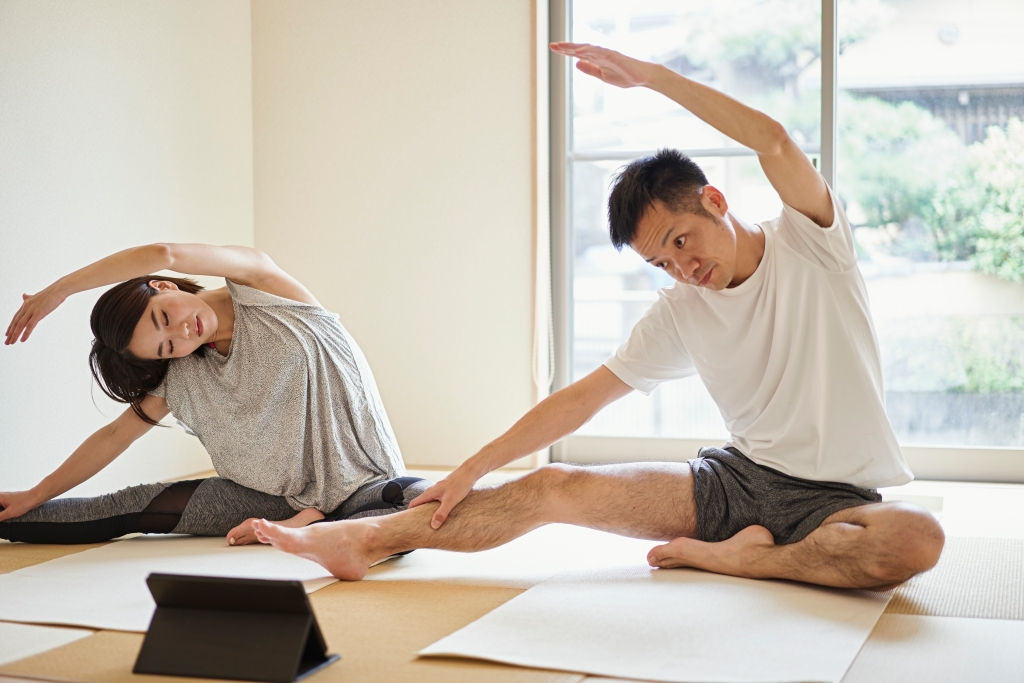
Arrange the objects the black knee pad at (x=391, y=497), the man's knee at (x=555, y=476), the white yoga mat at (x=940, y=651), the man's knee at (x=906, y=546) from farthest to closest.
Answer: the black knee pad at (x=391, y=497)
the man's knee at (x=555, y=476)
the man's knee at (x=906, y=546)
the white yoga mat at (x=940, y=651)

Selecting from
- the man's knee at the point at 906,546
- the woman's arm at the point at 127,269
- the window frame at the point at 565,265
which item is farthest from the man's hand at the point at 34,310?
the window frame at the point at 565,265

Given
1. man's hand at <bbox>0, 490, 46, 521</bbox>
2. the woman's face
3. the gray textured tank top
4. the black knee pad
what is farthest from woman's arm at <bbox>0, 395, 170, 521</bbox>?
the black knee pad

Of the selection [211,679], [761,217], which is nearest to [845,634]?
[211,679]

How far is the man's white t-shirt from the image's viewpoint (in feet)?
6.06

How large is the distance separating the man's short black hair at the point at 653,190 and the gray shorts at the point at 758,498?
50cm

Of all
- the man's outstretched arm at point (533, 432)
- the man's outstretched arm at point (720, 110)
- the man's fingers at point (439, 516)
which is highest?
the man's outstretched arm at point (720, 110)

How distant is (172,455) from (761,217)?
244 centimetres

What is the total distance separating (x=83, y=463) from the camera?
2416 mm

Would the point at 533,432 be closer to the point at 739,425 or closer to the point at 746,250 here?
the point at 739,425

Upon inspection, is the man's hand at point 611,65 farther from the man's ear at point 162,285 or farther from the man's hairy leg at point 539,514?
the man's ear at point 162,285

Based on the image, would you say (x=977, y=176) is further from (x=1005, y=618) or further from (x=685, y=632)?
(x=685, y=632)

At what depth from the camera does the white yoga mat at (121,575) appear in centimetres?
174

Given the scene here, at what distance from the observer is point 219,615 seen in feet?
4.84

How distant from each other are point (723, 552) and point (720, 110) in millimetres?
839
